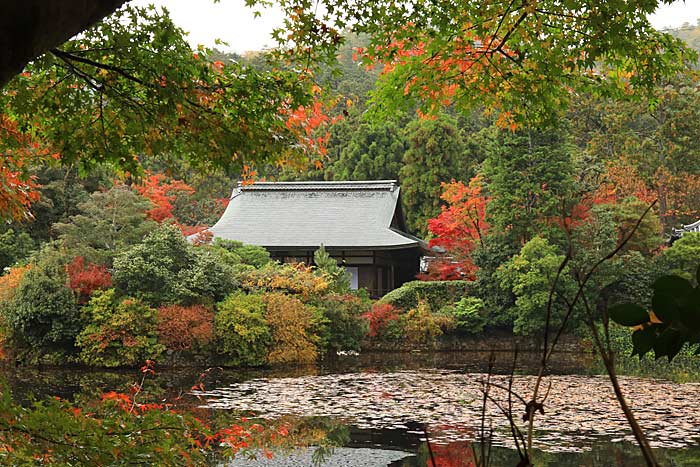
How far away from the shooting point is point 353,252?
1955 cm

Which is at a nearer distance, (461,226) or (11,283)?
(11,283)

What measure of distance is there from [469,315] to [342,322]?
3045 mm

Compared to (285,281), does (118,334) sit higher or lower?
lower

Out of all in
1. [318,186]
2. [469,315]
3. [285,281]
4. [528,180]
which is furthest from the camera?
[318,186]

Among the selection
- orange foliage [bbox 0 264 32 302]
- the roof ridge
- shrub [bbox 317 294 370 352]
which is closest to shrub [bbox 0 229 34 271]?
orange foliage [bbox 0 264 32 302]

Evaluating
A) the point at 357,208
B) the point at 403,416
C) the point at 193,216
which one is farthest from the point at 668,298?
the point at 193,216

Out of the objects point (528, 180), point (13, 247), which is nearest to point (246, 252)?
point (13, 247)

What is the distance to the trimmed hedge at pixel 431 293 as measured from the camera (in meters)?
16.6

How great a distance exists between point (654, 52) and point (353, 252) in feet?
53.2

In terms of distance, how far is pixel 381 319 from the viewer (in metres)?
15.8

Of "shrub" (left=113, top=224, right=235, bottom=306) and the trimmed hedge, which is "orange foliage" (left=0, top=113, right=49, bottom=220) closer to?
"shrub" (left=113, top=224, right=235, bottom=306)

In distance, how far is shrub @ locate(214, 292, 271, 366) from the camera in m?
13.1

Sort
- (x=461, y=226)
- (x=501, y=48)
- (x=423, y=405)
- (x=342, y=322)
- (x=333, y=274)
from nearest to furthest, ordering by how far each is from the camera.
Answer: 1. (x=501, y=48)
2. (x=423, y=405)
3. (x=342, y=322)
4. (x=333, y=274)
5. (x=461, y=226)

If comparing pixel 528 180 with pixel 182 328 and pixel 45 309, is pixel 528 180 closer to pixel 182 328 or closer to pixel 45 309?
pixel 182 328
